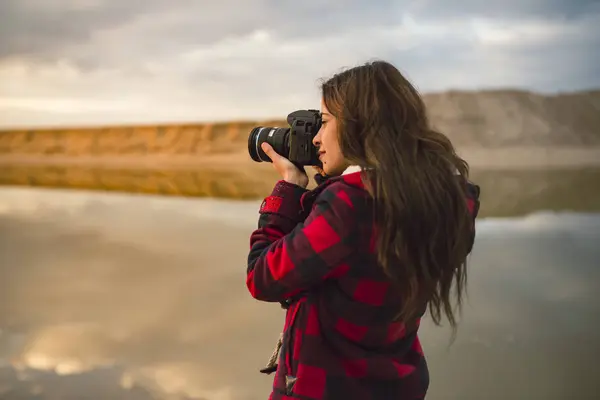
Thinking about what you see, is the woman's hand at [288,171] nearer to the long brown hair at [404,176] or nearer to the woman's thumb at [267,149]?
the woman's thumb at [267,149]

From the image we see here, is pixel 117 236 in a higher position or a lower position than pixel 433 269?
lower

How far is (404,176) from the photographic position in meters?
0.79

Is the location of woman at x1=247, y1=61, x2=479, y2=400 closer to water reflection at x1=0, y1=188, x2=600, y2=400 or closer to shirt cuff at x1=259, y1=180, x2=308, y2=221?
shirt cuff at x1=259, y1=180, x2=308, y2=221

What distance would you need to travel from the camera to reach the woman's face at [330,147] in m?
0.87

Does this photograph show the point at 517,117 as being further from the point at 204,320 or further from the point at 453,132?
the point at 204,320

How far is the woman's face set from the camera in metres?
0.87

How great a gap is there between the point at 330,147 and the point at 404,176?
13cm

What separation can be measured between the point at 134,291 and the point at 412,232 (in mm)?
2514

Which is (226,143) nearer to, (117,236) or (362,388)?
(117,236)

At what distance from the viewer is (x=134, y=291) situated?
310 centimetres

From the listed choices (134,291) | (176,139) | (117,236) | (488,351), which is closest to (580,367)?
(488,351)

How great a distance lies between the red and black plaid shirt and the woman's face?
5 centimetres

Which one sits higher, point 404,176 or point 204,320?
point 404,176

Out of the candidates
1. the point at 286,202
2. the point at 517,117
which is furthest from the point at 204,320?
the point at 517,117
